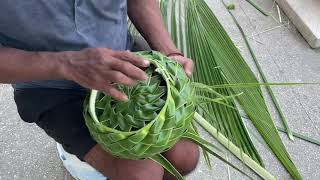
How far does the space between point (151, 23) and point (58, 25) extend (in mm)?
308

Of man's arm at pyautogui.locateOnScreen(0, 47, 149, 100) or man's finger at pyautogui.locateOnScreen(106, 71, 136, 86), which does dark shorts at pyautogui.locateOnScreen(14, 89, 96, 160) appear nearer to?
man's arm at pyautogui.locateOnScreen(0, 47, 149, 100)

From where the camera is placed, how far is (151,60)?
1002mm

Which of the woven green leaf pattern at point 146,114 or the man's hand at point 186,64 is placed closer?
the woven green leaf pattern at point 146,114

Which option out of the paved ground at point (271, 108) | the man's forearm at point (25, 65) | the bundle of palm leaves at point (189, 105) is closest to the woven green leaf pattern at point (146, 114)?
the bundle of palm leaves at point (189, 105)

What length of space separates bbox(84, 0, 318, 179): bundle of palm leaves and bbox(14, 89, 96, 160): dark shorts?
165 millimetres

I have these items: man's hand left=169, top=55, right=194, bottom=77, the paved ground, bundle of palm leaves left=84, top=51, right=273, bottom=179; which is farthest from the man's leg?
the paved ground

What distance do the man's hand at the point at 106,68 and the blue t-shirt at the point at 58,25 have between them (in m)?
0.14

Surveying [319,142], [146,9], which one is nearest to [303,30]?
[319,142]

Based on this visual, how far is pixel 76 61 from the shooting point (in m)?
0.96

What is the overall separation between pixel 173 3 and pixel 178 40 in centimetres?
14

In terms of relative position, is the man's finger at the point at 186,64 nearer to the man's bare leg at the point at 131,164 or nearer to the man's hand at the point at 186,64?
the man's hand at the point at 186,64

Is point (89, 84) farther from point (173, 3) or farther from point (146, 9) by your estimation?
point (173, 3)

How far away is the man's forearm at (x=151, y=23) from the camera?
50.7 inches

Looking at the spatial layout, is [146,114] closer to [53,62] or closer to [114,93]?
[114,93]
